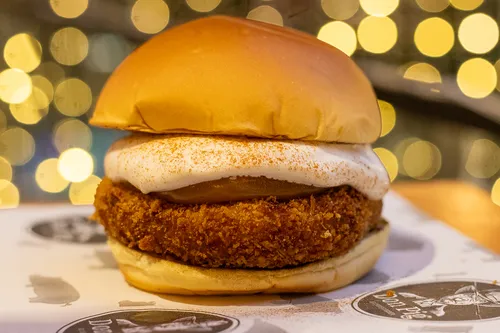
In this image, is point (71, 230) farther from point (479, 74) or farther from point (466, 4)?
point (479, 74)

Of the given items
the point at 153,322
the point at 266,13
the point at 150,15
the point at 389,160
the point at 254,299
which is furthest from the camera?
the point at 389,160

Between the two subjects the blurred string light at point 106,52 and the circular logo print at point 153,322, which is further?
the blurred string light at point 106,52

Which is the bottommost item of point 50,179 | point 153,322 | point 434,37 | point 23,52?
point 153,322

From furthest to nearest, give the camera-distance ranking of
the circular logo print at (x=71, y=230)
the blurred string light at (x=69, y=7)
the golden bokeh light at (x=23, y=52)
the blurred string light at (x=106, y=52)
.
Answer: the blurred string light at (x=106, y=52)
the golden bokeh light at (x=23, y=52)
the blurred string light at (x=69, y=7)
the circular logo print at (x=71, y=230)

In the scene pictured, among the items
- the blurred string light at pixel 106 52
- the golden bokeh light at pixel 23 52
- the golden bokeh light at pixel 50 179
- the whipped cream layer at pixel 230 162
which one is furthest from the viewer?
the golden bokeh light at pixel 50 179

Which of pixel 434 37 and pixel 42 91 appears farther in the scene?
pixel 434 37

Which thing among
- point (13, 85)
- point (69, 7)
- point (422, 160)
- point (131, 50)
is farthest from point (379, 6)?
point (13, 85)

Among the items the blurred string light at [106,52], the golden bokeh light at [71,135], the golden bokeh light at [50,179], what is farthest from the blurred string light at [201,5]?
the golden bokeh light at [50,179]

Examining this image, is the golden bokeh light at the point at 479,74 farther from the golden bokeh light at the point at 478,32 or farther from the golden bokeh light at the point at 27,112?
the golden bokeh light at the point at 27,112
